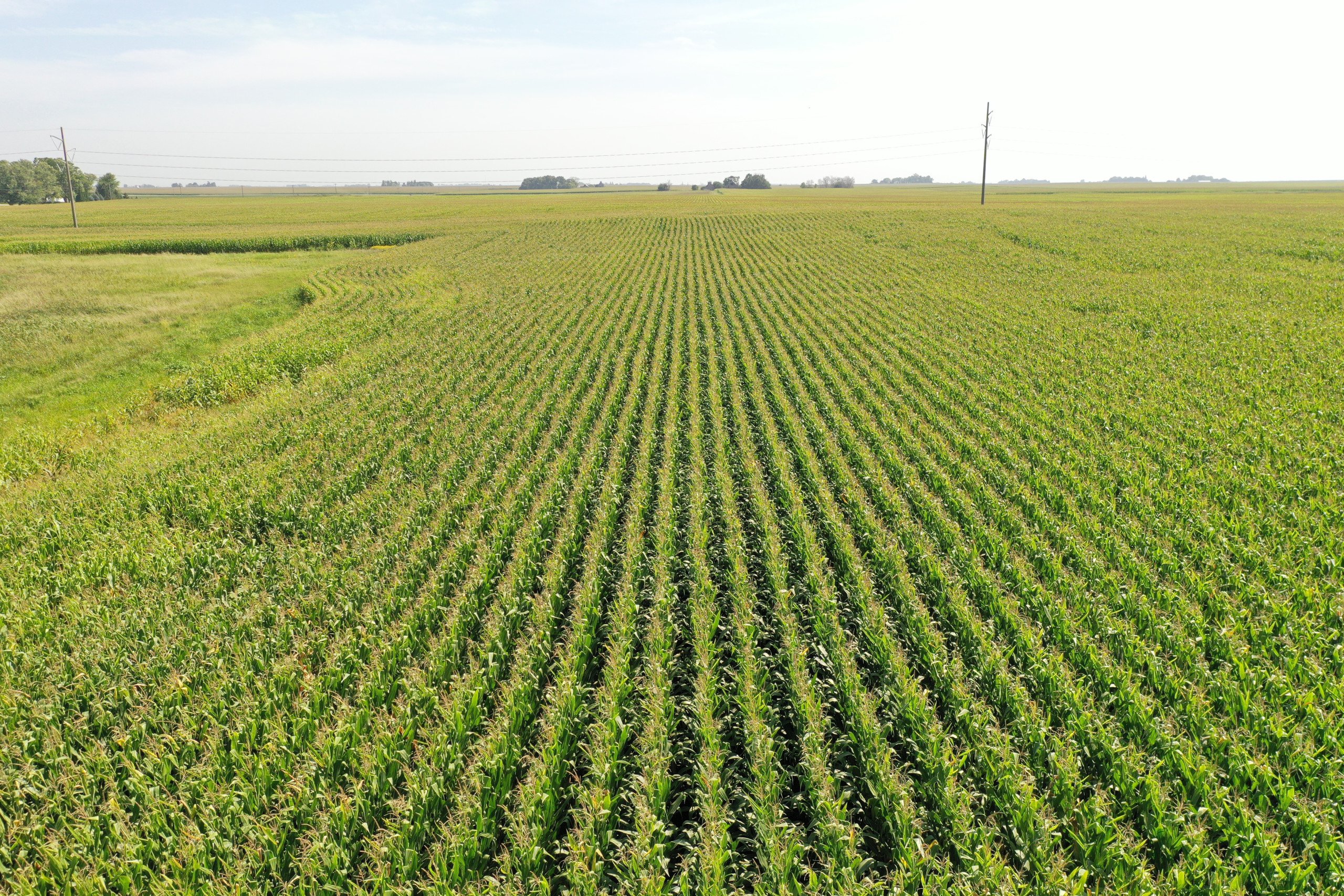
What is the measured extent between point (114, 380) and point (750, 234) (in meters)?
46.1

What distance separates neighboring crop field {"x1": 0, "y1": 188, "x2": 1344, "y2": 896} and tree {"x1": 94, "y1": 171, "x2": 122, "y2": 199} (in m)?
152

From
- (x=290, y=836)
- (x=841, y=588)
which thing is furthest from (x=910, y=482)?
(x=290, y=836)

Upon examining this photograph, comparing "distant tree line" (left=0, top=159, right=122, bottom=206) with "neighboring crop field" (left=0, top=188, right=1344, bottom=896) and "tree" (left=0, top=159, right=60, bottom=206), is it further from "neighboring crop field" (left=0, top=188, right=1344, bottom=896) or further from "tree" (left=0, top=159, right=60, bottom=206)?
"neighboring crop field" (left=0, top=188, right=1344, bottom=896)

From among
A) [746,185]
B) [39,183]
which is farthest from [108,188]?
[746,185]

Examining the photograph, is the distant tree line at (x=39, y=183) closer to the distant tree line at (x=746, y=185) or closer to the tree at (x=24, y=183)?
the tree at (x=24, y=183)

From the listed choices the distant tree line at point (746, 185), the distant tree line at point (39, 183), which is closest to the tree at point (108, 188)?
the distant tree line at point (39, 183)

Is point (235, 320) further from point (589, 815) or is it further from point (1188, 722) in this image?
point (1188, 722)

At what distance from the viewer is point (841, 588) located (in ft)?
27.4

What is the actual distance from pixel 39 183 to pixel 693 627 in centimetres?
15700

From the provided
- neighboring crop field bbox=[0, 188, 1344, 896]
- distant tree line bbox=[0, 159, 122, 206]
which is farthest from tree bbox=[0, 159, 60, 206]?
neighboring crop field bbox=[0, 188, 1344, 896]

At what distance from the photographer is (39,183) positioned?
11394cm

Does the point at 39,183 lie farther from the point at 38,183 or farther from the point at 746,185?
the point at 746,185

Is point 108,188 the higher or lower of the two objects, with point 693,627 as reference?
higher

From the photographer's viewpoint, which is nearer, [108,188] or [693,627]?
[693,627]
